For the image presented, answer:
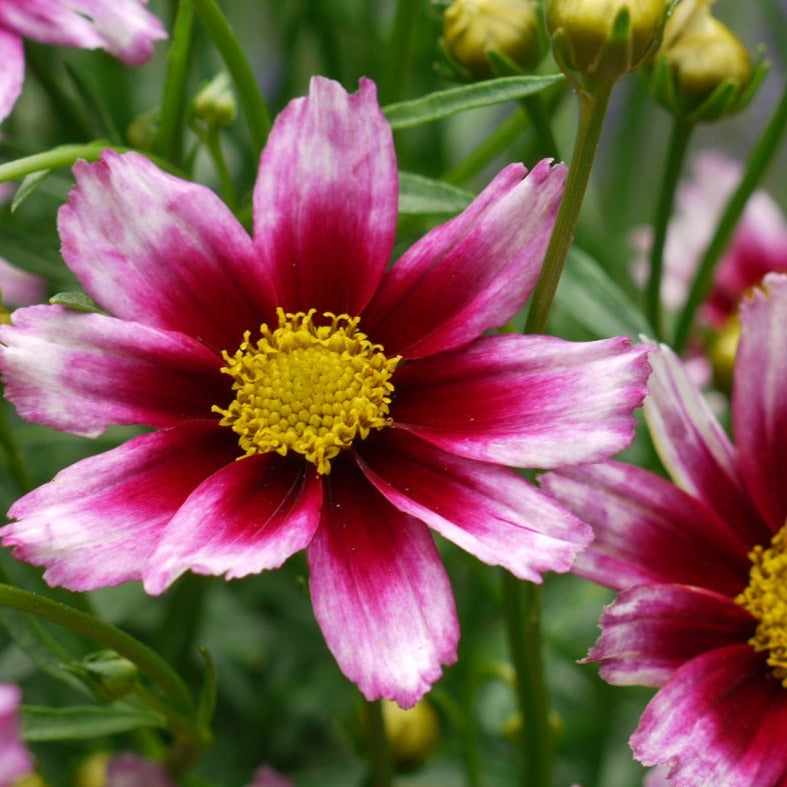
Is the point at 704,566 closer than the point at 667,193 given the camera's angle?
Yes

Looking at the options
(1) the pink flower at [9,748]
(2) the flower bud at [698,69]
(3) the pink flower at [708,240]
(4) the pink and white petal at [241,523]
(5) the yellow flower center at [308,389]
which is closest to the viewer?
(1) the pink flower at [9,748]

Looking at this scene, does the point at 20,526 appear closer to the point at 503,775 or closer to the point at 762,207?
the point at 503,775

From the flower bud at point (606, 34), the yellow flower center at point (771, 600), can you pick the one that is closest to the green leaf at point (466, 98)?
the flower bud at point (606, 34)

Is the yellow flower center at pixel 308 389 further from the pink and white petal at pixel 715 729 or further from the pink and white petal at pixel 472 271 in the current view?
the pink and white petal at pixel 715 729

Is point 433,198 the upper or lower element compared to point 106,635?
upper

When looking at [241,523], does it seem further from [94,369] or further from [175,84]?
[175,84]

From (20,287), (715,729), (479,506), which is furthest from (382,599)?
(20,287)

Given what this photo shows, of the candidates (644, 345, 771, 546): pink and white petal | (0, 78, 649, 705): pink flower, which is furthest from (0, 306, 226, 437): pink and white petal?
(644, 345, 771, 546): pink and white petal
